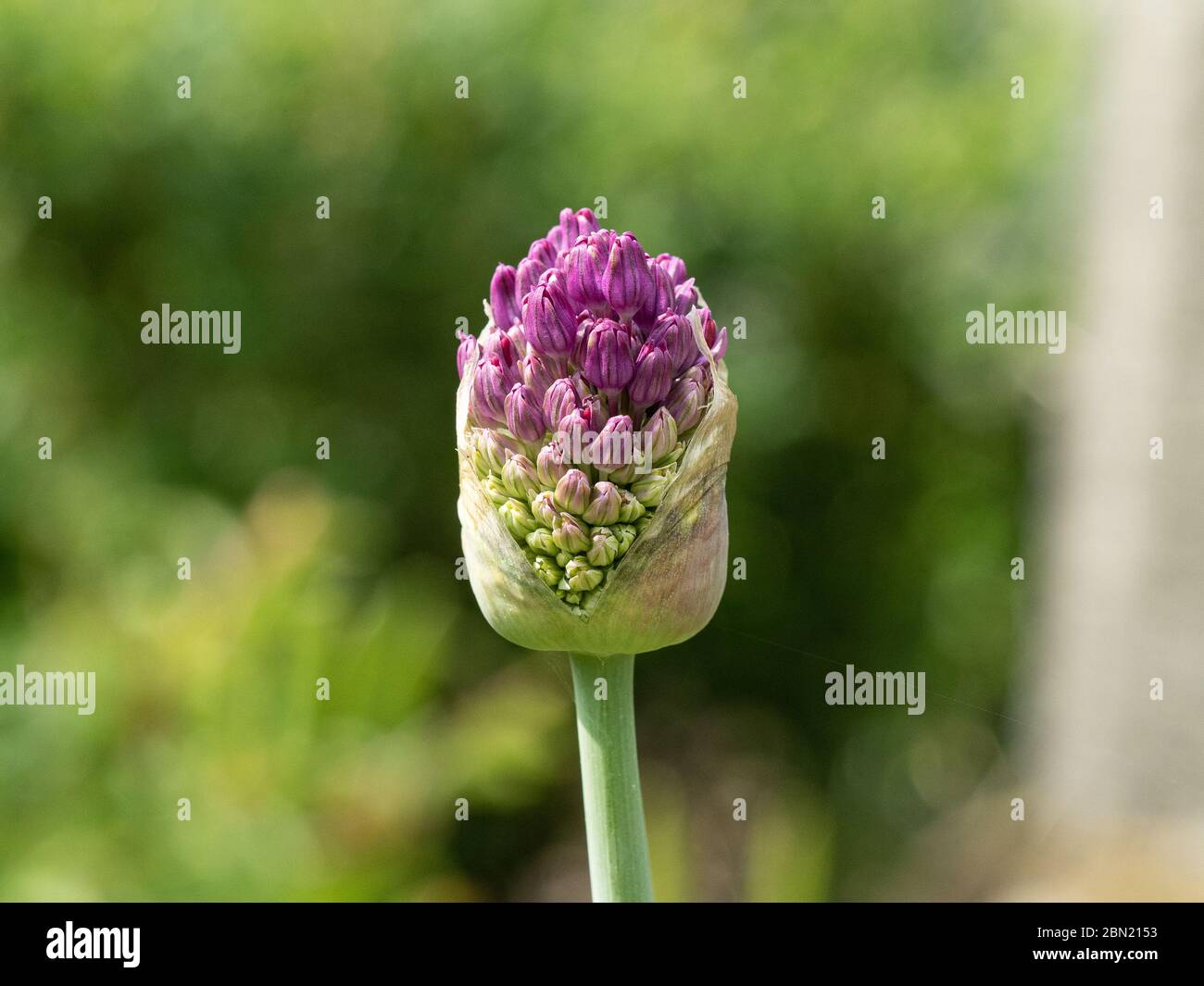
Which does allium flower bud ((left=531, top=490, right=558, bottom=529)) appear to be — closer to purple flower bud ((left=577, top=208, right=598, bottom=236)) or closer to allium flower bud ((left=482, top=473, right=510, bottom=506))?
allium flower bud ((left=482, top=473, right=510, bottom=506))

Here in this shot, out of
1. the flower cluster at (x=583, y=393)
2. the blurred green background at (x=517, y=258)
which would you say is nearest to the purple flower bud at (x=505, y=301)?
the flower cluster at (x=583, y=393)

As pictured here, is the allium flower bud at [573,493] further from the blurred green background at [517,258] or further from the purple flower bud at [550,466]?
the blurred green background at [517,258]

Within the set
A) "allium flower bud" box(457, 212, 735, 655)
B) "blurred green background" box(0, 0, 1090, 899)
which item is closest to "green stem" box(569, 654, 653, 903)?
"allium flower bud" box(457, 212, 735, 655)

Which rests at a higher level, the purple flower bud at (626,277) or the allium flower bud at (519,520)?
the purple flower bud at (626,277)

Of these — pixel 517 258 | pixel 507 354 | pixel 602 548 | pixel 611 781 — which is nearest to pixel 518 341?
pixel 507 354

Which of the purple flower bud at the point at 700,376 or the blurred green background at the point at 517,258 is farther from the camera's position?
the blurred green background at the point at 517,258

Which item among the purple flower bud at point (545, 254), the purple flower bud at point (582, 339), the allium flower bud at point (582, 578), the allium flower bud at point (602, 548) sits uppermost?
the purple flower bud at point (545, 254)
